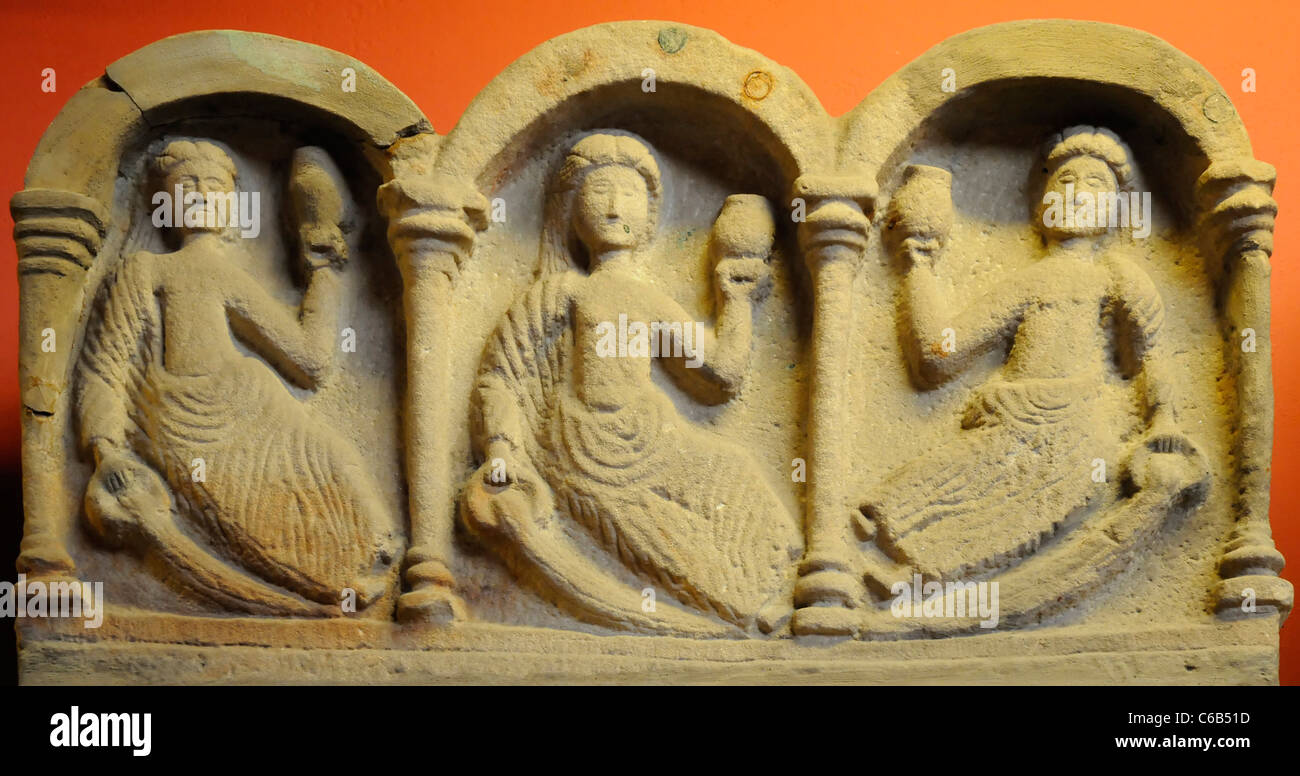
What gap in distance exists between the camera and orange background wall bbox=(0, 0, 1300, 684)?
5152mm

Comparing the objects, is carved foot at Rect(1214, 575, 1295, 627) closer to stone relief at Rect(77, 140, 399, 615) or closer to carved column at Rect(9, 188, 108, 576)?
stone relief at Rect(77, 140, 399, 615)

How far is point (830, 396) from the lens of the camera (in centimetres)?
447

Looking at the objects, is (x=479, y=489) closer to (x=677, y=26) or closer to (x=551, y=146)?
(x=551, y=146)

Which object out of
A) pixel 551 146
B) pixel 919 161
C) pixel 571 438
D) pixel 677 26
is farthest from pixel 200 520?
pixel 919 161

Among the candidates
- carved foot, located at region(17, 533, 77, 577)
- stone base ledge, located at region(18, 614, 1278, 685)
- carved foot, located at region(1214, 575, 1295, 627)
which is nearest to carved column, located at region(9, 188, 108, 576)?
carved foot, located at region(17, 533, 77, 577)

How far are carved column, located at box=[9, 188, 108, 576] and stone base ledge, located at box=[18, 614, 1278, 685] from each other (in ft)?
1.12

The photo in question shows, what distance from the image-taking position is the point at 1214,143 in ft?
15.0

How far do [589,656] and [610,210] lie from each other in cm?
116

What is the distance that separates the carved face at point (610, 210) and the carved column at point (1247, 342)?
147 centimetres

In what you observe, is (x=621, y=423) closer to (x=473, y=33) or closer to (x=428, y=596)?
(x=428, y=596)

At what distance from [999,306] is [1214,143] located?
0.70m

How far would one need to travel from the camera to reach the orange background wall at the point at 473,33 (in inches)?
203

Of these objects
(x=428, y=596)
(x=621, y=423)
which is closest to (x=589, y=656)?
(x=428, y=596)

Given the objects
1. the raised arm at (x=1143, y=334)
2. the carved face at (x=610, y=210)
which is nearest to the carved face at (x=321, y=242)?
the carved face at (x=610, y=210)
